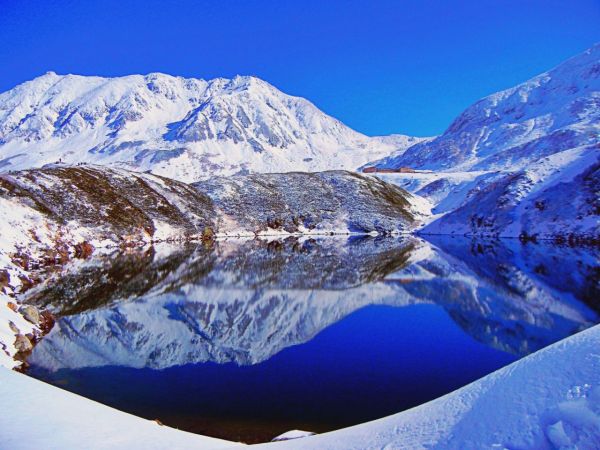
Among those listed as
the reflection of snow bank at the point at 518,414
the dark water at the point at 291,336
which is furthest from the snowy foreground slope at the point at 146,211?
the reflection of snow bank at the point at 518,414

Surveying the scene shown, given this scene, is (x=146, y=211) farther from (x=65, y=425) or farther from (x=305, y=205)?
(x=65, y=425)

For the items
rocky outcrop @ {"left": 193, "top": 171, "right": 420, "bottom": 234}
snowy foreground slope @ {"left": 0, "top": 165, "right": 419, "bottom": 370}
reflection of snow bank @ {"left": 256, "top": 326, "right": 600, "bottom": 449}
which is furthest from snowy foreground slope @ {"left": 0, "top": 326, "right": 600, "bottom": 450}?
rocky outcrop @ {"left": 193, "top": 171, "right": 420, "bottom": 234}

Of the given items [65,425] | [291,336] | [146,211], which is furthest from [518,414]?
[146,211]

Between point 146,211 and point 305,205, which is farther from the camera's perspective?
point 305,205

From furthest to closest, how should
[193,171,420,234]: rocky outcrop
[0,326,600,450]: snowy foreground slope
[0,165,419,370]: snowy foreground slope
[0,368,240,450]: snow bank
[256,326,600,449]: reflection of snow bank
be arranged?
[193,171,420,234]: rocky outcrop
[0,165,419,370]: snowy foreground slope
[0,368,240,450]: snow bank
[0,326,600,450]: snowy foreground slope
[256,326,600,449]: reflection of snow bank

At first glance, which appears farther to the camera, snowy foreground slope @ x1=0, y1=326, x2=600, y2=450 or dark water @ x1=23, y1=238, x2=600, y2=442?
dark water @ x1=23, y1=238, x2=600, y2=442

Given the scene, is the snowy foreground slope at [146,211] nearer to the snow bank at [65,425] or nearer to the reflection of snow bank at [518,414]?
the snow bank at [65,425]

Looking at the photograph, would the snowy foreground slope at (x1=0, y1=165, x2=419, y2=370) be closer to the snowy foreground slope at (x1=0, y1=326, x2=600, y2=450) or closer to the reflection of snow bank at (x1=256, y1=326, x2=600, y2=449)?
the snowy foreground slope at (x1=0, y1=326, x2=600, y2=450)
